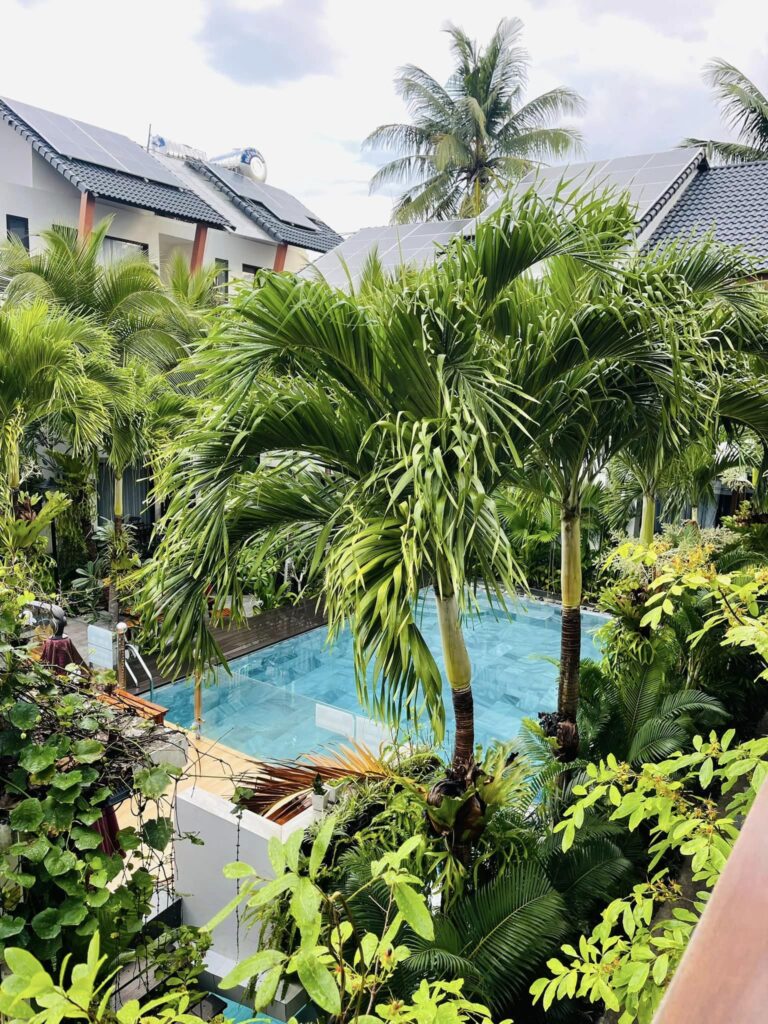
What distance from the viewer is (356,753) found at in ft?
20.0

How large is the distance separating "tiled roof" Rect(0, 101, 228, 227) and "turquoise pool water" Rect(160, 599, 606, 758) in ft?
34.0

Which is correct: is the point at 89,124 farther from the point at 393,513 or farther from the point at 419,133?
the point at 393,513

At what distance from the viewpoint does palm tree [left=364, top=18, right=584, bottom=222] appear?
2503 cm

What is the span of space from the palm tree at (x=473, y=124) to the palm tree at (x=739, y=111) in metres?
4.47

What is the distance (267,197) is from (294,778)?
21.0 meters

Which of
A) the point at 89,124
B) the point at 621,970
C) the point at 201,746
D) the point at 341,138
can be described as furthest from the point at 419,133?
the point at 621,970

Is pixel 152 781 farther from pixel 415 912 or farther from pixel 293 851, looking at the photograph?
pixel 415 912

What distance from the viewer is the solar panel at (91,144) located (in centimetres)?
1519

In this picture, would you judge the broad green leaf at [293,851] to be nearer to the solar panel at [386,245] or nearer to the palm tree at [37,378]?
the palm tree at [37,378]

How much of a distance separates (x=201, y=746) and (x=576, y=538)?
14.8ft

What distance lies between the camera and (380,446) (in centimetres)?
352

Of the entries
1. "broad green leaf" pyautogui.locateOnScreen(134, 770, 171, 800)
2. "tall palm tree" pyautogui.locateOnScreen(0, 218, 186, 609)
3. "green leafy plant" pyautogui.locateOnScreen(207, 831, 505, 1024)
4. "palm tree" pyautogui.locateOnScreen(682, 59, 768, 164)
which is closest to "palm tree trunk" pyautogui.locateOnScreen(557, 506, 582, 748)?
"broad green leaf" pyautogui.locateOnScreen(134, 770, 171, 800)

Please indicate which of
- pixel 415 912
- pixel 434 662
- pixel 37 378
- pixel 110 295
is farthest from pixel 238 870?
pixel 110 295

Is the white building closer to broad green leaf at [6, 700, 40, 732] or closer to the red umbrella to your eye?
the red umbrella
